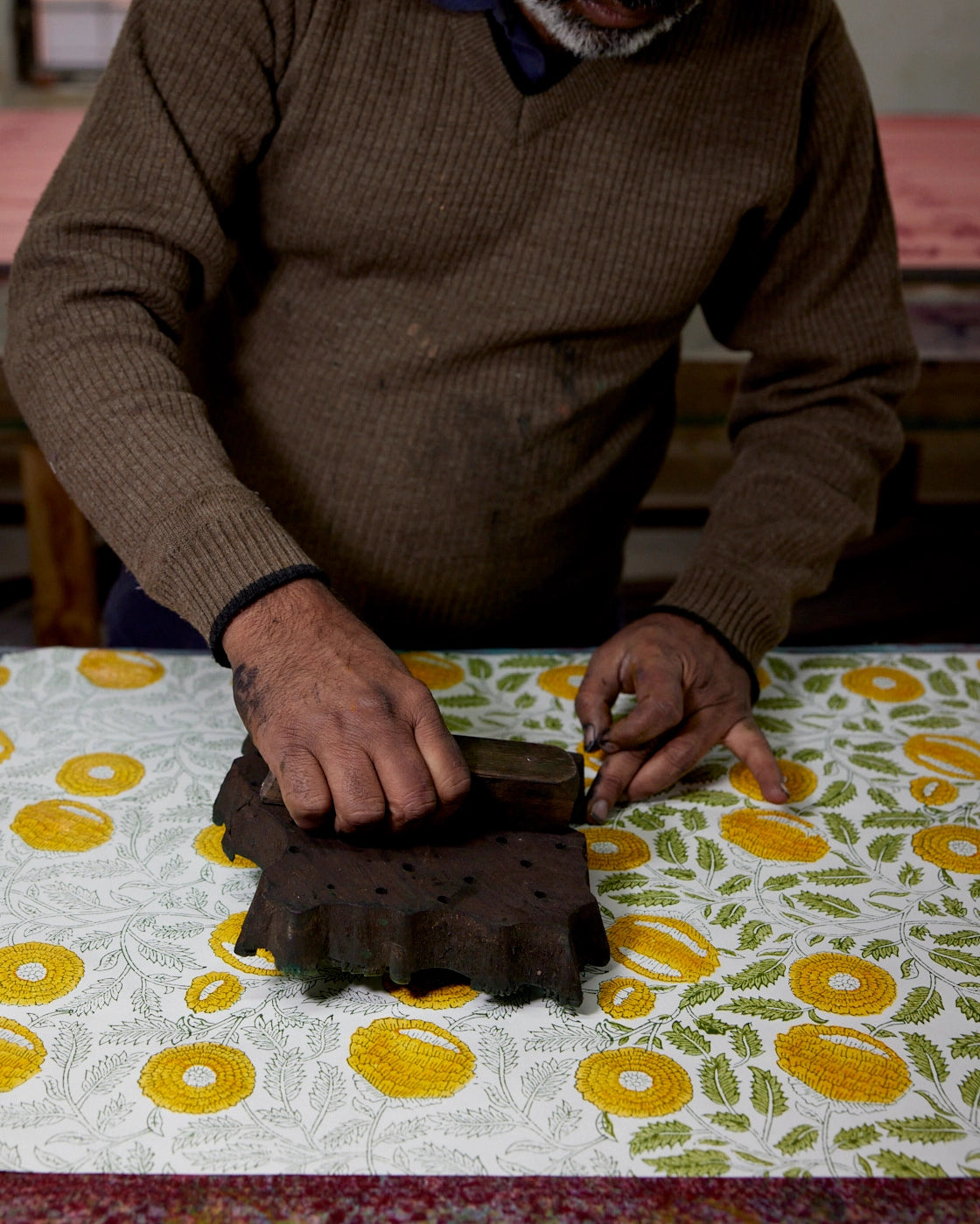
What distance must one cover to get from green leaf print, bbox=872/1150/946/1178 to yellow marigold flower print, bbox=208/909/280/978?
367 mm

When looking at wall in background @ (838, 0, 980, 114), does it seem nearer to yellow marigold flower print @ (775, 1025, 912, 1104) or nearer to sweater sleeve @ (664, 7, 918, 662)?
sweater sleeve @ (664, 7, 918, 662)

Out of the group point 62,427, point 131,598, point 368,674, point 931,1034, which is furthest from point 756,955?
point 131,598

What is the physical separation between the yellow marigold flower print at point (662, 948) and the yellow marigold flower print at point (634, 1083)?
77 millimetres

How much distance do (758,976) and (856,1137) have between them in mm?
133

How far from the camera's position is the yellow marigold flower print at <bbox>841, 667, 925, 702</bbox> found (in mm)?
1117

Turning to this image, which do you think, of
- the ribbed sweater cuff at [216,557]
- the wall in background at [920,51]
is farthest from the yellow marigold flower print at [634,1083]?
the wall in background at [920,51]

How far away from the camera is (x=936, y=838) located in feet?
2.95

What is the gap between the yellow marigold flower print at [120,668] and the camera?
107 centimetres

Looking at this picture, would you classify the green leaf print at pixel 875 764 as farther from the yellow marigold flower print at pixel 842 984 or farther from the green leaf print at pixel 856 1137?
the green leaf print at pixel 856 1137

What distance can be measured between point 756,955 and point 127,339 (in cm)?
70

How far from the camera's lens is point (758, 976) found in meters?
0.74

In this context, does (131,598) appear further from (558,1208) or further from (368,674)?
(558,1208)

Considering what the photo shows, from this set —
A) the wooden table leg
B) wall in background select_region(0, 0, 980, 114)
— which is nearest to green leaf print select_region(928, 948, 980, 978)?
the wooden table leg

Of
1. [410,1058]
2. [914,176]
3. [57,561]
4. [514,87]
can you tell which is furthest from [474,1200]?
[914,176]
